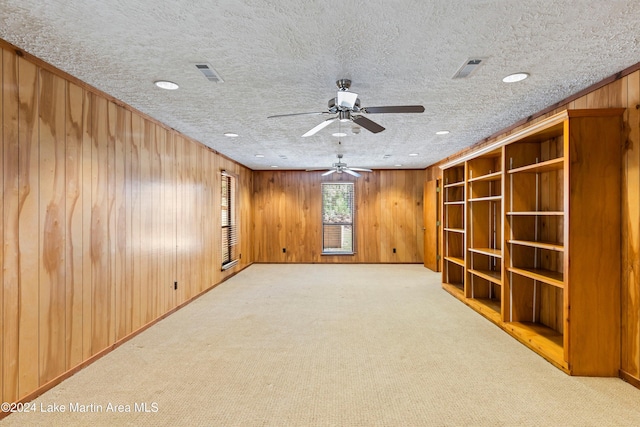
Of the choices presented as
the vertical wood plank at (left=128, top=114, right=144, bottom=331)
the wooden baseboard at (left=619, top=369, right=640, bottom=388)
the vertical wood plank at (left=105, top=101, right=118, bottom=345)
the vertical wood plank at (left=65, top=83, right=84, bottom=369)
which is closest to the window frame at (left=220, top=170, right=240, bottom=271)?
the vertical wood plank at (left=128, top=114, right=144, bottom=331)

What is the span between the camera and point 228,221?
Result: 21.9ft

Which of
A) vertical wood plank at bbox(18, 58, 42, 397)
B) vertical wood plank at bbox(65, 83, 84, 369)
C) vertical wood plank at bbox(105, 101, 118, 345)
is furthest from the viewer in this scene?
vertical wood plank at bbox(105, 101, 118, 345)

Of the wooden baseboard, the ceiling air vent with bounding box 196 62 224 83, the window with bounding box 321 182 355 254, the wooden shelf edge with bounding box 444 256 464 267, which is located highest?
the ceiling air vent with bounding box 196 62 224 83

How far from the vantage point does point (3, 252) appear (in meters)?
2.06

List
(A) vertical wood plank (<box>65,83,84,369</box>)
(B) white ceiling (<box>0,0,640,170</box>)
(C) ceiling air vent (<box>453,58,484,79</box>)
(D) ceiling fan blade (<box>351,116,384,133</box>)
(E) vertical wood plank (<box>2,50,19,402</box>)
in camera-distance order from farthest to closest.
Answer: (D) ceiling fan blade (<box>351,116,384,133</box>) → (A) vertical wood plank (<box>65,83,84,369</box>) → (C) ceiling air vent (<box>453,58,484,79</box>) → (E) vertical wood plank (<box>2,50,19,402</box>) → (B) white ceiling (<box>0,0,640,170</box>)

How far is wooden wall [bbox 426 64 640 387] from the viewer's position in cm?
246

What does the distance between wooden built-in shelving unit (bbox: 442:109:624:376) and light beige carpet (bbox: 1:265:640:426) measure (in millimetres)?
278

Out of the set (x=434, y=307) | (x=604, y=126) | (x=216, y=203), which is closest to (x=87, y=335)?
(x=216, y=203)

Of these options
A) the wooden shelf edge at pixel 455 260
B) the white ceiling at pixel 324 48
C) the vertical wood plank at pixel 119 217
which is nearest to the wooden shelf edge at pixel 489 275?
the wooden shelf edge at pixel 455 260

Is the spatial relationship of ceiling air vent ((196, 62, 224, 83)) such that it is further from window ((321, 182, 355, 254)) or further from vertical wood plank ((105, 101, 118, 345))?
window ((321, 182, 355, 254))

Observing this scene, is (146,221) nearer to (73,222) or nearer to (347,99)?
(73,222)

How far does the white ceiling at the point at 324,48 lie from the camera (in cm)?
174

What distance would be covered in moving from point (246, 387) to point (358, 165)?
5751mm

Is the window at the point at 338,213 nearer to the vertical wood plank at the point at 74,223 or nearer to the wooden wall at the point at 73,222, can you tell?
the wooden wall at the point at 73,222
